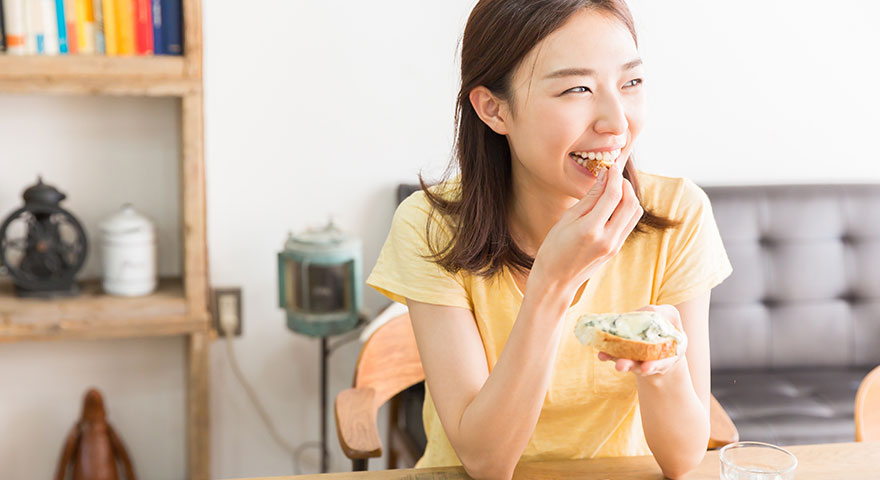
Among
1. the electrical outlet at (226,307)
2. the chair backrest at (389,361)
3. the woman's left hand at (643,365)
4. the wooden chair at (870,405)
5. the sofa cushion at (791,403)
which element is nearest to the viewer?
the woman's left hand at (643,365)

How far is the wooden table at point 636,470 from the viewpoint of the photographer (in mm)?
1132

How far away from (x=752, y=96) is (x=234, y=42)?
154 cm

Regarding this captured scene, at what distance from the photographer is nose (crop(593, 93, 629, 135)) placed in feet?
3.84

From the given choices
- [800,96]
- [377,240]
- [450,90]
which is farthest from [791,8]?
[377,240]

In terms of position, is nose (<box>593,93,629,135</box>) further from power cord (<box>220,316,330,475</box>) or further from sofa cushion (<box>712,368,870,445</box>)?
power cord (<box>220,316,330,475</box>)

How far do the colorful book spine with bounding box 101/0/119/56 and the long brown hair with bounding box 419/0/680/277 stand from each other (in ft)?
3.41

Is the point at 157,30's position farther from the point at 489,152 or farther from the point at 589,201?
the point at 589,201

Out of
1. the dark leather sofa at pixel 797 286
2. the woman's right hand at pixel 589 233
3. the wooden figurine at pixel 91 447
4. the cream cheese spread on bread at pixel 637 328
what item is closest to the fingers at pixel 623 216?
the woman's right hand at pixel 589 233

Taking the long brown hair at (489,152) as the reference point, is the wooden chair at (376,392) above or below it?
below

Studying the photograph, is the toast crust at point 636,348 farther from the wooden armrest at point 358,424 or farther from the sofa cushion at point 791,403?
the sofa cushion at point 791,403

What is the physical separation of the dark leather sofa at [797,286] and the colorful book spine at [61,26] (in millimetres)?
923

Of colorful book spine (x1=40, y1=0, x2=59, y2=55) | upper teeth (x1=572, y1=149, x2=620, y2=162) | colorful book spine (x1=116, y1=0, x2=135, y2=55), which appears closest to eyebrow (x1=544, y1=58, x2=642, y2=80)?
upper teeth (x1=572, y1=149, x2=620, y2=162)

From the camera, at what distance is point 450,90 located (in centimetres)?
251

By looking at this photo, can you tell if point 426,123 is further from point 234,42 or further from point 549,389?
point 549,389
